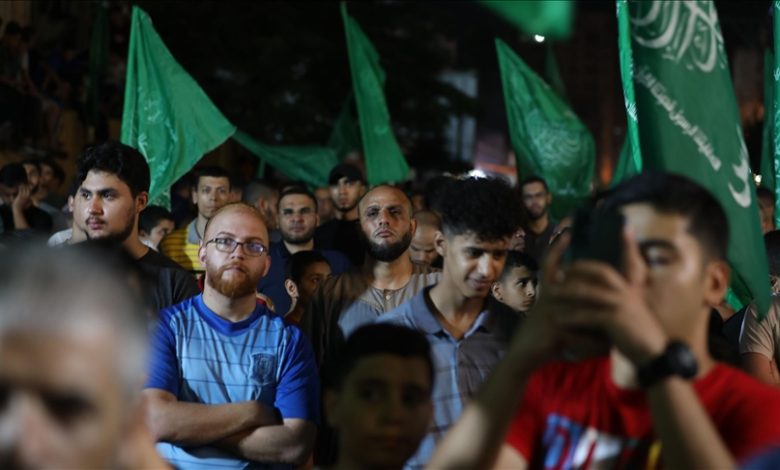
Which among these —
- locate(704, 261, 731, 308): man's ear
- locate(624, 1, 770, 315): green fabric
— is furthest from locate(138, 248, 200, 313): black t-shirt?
locate(704, 261, 731, 308): man's ear

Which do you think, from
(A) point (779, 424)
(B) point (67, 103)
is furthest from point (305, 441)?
(B) point (67, 103)

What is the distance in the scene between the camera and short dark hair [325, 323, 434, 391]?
4.38m

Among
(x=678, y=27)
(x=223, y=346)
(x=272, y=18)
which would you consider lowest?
(x=223, y=346)

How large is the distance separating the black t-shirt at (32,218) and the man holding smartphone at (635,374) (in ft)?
28.6

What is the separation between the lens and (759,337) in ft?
24.6

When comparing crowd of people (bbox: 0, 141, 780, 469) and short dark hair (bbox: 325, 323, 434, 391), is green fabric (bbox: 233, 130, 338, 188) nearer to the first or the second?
crowd of people (bbox: 0, 141, 780, 469)

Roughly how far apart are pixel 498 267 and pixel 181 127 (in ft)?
18.4

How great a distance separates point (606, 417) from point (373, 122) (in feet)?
39.2

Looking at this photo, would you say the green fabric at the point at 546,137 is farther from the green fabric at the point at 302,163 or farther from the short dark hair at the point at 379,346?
the short dark hair at the point at 379,346

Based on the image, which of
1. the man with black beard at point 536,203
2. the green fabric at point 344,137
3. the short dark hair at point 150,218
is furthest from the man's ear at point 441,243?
the green fabric at point 344,137

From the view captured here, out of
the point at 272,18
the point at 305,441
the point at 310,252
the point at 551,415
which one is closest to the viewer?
the point at 551,415

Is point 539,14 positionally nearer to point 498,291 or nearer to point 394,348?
point 394,348

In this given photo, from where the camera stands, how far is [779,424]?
3.40m

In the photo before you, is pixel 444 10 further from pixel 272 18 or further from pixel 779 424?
pixel 779 424
